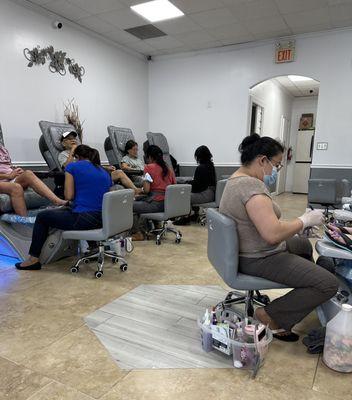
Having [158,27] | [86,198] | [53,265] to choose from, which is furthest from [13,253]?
[158,27]

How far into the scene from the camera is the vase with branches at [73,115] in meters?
4.81

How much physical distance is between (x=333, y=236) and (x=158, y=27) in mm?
4564

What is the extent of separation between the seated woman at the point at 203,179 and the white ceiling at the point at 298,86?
404 centimetres

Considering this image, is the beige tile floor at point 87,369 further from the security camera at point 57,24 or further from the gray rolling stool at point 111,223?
the security camera at point 57,24

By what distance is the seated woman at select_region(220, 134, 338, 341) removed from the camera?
1513 millimetres

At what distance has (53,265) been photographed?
2832 mm

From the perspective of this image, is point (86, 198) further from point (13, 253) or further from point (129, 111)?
point (129, 111)

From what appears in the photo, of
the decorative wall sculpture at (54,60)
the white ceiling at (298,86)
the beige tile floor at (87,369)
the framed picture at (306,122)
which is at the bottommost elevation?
the beige tile floor at (87,369)

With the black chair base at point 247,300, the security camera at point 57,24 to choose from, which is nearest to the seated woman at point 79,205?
the black chair base at point 247,300

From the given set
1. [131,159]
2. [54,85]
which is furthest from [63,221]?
[54,85]

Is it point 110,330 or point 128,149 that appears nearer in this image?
point 110,330

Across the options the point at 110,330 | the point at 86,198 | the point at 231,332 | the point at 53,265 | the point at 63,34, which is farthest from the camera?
the point at 63,34

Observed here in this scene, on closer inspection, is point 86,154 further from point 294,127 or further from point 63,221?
point 294,127

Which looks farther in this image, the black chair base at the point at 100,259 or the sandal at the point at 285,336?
the black chair base at the point at 100,259
